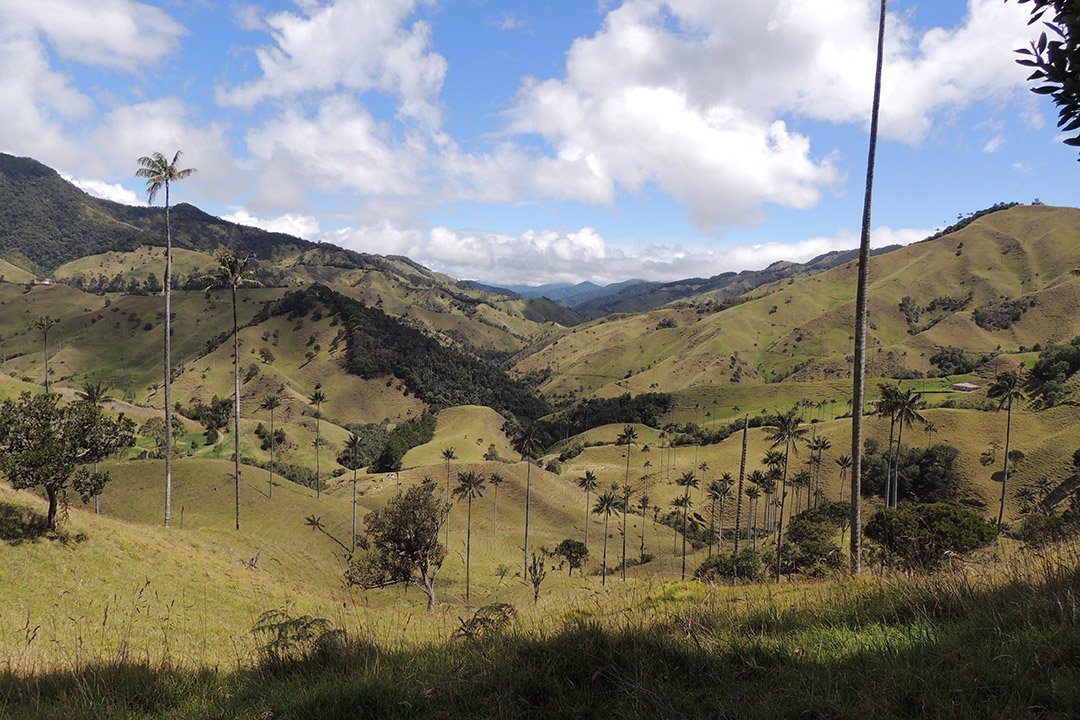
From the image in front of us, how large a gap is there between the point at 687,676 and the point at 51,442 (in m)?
28.5

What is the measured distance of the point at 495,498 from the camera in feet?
316

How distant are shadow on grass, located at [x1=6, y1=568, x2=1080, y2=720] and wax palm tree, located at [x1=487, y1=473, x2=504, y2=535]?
275 ft

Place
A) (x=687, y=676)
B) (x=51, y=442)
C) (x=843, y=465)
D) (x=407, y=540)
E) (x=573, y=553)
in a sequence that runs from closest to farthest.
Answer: (x=687, y=676) → (x=51, y=442) → (x=407, y=540) → (x=573, y=553) → (x=843, y=465)

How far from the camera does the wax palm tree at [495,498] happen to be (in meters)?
90.0

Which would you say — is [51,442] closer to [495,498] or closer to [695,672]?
[695,672]

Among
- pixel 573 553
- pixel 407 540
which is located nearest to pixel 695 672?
pixel 407 540

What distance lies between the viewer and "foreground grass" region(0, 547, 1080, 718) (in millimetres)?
3922

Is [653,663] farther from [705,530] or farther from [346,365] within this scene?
[346,365]

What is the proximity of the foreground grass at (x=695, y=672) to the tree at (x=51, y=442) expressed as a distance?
2238 cm

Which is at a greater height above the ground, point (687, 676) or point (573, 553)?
point (687, 676)

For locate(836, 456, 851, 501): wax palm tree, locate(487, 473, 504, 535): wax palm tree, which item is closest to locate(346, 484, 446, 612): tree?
locate(487, 473, 504, 535): wax palm tree

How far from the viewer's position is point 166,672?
5480mm

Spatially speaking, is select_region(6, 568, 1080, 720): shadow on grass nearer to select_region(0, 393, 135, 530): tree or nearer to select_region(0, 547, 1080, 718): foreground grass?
select_region(0, 547, 1080, 718): foreground grass

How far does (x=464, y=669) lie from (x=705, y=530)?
10998 cm
